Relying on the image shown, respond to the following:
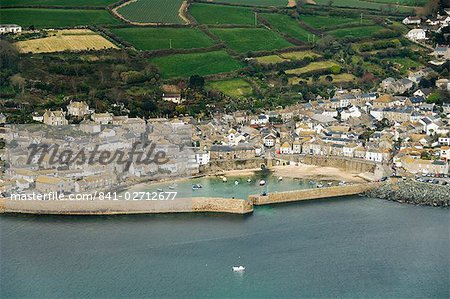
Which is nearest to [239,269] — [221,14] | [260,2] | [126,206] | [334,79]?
[126,206]

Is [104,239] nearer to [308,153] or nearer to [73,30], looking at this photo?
[308,153]

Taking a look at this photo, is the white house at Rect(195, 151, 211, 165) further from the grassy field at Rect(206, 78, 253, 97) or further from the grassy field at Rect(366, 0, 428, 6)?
the grassy field at Rect(366, 0, 428, 6)

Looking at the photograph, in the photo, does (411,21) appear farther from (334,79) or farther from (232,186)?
(232,186)

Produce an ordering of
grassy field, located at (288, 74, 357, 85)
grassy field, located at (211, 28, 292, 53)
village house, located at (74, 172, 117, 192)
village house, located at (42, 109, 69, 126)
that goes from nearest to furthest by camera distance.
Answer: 1. village house, located at (74, 172, 117, 192)
2. village house, located at (42, 109, 69, 126)
3. grassy field, located at (288, 74, 357, 85)
4. grassy field, located at (211, 28, 292, 53)

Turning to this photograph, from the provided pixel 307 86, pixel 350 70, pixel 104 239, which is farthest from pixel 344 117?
pixel 104 239

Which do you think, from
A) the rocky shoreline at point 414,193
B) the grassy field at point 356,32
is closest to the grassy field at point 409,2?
the grassy field at point 356,32

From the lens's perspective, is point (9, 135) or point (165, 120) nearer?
point (9, 135)

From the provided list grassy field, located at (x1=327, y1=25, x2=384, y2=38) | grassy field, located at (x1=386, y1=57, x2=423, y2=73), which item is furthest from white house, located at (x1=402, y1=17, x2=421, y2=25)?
grassy field, located at (x1=386, y1=57, x2=423, y2=73)
